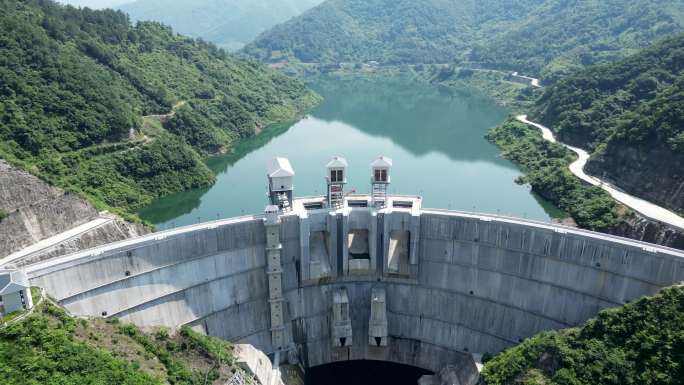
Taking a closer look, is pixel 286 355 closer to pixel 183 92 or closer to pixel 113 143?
pixel 113 143

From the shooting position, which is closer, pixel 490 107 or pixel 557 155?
pixel 557 155

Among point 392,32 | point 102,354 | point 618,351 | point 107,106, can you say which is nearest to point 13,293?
point 102,354

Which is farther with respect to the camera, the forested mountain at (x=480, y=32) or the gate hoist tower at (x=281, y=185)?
the forested mountain at (x=480, y=32)

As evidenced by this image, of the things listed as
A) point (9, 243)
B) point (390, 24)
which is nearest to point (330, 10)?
point (390, 24)

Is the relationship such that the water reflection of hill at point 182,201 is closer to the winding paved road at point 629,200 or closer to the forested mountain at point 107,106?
the forested mountain at point 107,106

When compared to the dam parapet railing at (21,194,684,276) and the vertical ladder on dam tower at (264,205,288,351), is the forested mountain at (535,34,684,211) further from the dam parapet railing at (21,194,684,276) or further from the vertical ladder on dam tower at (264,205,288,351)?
the vertical ladder on dam tower at (264,205,288,351)

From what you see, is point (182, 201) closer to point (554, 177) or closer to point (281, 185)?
point (281, 185)

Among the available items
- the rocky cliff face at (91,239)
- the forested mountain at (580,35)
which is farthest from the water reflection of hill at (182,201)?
the forested mountain at (580,35)

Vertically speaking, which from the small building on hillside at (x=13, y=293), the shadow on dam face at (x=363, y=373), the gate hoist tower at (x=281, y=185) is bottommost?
the shadow on dam face at (x=363, y=373)
